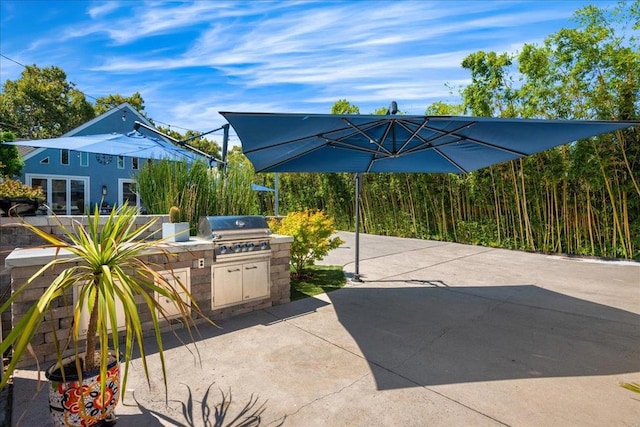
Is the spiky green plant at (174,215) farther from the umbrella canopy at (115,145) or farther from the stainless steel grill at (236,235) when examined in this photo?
the umbrella canopy at (115,145)

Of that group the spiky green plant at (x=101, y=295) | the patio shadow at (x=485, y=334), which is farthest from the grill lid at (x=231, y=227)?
the spiky green plant at (x=101, y=295)

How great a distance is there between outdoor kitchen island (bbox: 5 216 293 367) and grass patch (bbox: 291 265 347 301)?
0.52 metres

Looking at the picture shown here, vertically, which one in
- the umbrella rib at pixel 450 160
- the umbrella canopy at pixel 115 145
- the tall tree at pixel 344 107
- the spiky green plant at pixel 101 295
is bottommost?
the spiky green plant at pixel 101 295

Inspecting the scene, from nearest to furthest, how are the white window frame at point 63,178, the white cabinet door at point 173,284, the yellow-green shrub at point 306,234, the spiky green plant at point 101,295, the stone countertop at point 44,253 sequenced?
1. the spiky green plant at point 101,295
2. the stone countertop at point 44,253
3. the white cabinet door at point 173,284
4. the yellow-green shrub at point 306,234
5. the white window frame at point 63,178

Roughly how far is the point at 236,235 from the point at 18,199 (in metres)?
2.36

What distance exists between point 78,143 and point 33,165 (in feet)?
31.1

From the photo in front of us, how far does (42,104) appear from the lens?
67.4ft

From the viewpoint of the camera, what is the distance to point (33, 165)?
12516mm

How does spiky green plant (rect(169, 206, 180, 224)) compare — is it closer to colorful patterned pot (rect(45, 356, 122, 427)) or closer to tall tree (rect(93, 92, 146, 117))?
colorful patterned pot (rect(45, 356, 122, 427))

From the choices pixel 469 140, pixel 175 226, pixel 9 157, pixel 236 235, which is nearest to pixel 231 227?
pixel 236 235

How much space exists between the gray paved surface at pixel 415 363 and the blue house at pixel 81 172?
36.5 feet

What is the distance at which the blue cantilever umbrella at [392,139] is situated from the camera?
10.4 feet

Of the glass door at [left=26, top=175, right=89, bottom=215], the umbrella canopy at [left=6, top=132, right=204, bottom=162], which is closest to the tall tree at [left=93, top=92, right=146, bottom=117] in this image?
the glass door at [left=26, top=175, right=89, bottom=215]

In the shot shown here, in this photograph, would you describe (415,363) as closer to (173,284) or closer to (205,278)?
(205,278)
